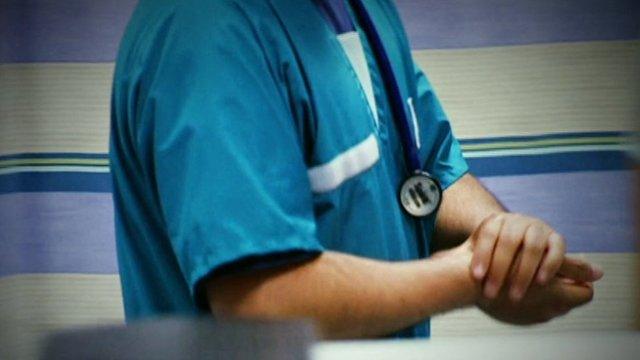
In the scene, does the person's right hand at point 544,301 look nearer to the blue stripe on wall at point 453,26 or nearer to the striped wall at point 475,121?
the striped wall at point 475,121

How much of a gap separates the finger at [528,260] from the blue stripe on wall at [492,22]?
0.53 m

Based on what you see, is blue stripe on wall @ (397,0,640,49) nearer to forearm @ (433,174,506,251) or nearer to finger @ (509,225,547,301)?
forearm @ (433,174,506,251)

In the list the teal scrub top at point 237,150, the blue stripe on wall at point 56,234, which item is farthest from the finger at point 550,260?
the blue stripe on wall at point 56,234

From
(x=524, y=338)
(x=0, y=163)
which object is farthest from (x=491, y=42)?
(x=524, y=338)

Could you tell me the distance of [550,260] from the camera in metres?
0.77

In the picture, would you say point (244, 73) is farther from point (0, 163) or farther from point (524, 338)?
A: point (0, 163)

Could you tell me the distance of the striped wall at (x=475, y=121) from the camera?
46.3 inches

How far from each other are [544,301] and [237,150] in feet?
1.03

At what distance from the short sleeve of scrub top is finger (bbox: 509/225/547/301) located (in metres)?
0.19

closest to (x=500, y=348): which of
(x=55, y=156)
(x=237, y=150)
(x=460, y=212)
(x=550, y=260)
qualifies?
(x=237, y=150)

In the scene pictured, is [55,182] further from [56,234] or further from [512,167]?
[512,167]

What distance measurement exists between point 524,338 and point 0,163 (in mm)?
960

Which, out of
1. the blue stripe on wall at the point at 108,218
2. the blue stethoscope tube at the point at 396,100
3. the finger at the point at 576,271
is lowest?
the blue stripe on wall at the point at 108,218

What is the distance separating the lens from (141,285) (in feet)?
2.58
